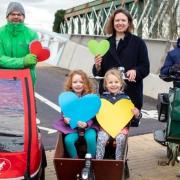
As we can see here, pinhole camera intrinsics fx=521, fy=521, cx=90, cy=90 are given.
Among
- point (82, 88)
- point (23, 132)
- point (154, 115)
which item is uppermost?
point (82, 88)

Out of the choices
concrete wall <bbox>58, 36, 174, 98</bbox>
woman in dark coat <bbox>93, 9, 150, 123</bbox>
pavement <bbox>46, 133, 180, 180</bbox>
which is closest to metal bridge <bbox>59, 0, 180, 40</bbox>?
concrete wall <bbox>58, 36, 174, 98</bbox>

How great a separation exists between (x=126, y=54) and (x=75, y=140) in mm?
1274

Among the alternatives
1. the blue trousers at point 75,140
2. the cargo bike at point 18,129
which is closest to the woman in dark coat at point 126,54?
the blue trousers at point 75,140

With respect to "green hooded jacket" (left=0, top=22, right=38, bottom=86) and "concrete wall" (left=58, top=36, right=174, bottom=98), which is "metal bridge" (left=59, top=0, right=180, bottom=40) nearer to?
"concrete wall" (left=58, top=36, right=174, bottom=98)

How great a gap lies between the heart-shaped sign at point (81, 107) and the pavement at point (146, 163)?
1.49m

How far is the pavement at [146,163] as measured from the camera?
674 centimetres

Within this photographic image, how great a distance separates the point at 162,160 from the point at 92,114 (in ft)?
8.08

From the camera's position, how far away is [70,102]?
209 inches

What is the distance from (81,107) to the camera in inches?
209

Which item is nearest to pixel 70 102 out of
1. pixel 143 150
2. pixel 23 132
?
pixel 23 132

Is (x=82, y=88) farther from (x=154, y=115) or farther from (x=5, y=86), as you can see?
(x=154, y=115)

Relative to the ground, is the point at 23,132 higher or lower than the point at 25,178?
higher

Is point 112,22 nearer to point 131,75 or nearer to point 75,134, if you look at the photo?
point 131,75

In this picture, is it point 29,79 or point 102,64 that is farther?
point 102,64
